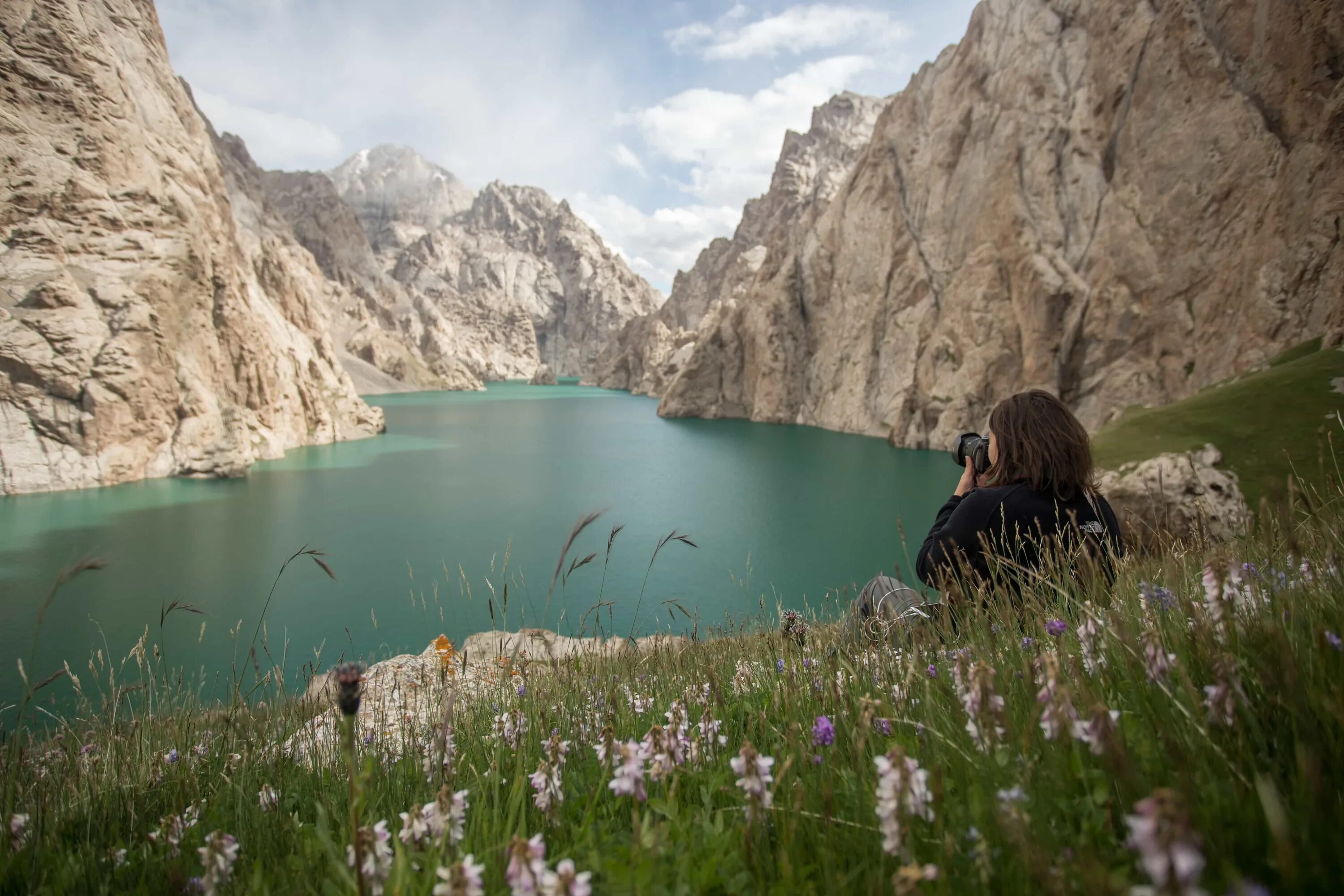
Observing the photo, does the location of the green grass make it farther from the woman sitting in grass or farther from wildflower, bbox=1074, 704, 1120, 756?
the woman sitting in grass

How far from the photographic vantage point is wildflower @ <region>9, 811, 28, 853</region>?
1575mm

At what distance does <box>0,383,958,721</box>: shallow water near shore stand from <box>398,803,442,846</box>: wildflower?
1.57 m

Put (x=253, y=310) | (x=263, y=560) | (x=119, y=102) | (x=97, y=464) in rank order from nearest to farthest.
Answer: (x=263, y=560) < (x=97, y=464) < (x=119, y=102) < (x=253, y=310)

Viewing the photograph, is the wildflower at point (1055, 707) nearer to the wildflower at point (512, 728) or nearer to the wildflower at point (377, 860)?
the wildflower at point (377, 860)

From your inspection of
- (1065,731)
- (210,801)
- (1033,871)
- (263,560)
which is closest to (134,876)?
(210,801)

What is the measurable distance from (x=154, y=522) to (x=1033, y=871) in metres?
24.2

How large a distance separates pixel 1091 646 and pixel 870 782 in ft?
2.83

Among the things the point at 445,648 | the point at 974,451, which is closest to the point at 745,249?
the point at 974,451

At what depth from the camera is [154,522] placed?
62.1ft

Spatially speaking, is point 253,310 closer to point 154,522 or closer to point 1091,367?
point 154,522

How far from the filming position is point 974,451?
432cm

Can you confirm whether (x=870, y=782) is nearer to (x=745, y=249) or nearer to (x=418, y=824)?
(x=418, y=824)

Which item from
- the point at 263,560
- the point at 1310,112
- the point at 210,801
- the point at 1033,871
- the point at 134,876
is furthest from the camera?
the point at 1310,112

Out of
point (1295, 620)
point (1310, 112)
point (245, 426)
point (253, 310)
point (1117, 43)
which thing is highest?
point (1117, 43)
